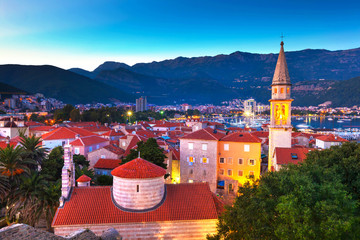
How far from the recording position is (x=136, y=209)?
16.4 m

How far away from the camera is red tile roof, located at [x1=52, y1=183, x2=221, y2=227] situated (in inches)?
624

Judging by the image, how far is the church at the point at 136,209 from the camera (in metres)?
15.8

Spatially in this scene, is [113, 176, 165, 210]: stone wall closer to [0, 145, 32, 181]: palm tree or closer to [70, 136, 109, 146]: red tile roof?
[0, 145, 32, 181]: palm tree

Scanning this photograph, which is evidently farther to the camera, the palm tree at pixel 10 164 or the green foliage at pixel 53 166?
the green foliage at pixel 53 166

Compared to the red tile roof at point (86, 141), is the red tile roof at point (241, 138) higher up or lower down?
higher up

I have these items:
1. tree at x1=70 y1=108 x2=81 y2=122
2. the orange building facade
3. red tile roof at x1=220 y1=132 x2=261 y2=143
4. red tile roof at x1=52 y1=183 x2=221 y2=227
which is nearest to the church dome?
red tile roof at x1=52 y1=183 x2=221 y2=227

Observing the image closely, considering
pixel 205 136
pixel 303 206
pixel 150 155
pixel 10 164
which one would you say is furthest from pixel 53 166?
pixel 303 206

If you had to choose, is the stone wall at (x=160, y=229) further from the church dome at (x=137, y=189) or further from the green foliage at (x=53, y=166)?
the green foliage at (x=53, y=166)

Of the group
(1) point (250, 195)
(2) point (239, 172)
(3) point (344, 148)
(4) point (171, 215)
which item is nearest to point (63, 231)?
(4) point (171, 215)

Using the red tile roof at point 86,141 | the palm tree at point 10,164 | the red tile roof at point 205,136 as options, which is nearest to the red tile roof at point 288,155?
the red tile roof at point 205,136

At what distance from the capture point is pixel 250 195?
14445mm

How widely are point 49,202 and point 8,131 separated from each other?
1893 inches

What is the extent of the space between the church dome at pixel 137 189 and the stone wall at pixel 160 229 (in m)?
1.08

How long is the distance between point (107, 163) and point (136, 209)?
72.1 ft
